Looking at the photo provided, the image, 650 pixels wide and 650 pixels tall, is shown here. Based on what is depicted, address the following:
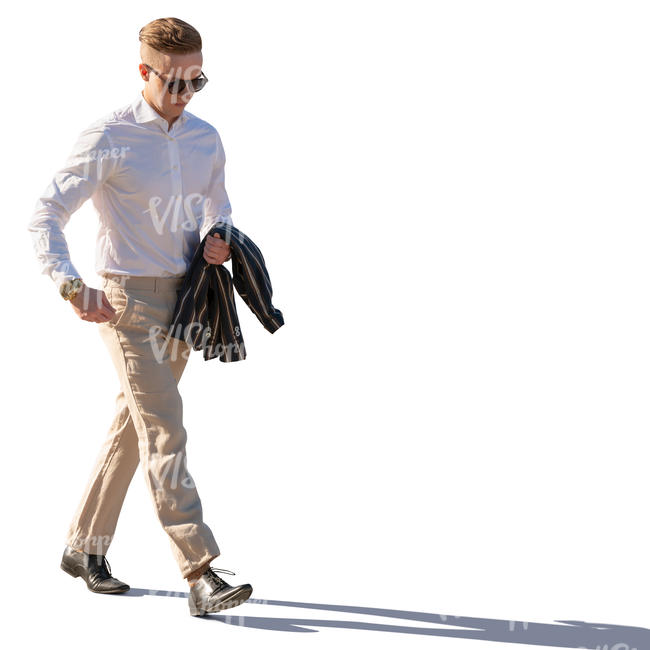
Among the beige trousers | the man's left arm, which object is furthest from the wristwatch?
the man's left arm

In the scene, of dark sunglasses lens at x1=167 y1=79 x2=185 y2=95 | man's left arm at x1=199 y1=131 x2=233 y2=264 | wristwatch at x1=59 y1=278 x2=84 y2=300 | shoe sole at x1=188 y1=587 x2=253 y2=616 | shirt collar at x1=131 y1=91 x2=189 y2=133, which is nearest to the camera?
wristwatch at x1=59 y1=278 x2=84 y2=300

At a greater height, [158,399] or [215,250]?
[215,250]

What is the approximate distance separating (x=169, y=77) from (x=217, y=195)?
677 millimetres

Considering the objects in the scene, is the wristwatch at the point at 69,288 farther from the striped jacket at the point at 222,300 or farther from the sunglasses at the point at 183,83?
the sunglasses at the point at 183,83

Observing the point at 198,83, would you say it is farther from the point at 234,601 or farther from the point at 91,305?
the point at 234,601

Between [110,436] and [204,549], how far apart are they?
813 mm

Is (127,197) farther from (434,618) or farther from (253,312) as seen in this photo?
(434,618)

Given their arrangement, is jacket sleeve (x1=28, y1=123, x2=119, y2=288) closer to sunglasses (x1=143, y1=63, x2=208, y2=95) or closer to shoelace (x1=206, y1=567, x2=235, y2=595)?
sunglasses (x1=143, y1=63, x2=208, y2=95)

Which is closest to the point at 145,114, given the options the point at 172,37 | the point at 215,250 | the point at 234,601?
the point at 172,37

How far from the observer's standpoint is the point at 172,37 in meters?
6.49

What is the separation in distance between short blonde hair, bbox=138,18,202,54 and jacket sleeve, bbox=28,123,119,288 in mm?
448

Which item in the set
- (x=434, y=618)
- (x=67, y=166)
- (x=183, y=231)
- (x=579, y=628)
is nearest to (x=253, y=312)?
(x=183, y=231)

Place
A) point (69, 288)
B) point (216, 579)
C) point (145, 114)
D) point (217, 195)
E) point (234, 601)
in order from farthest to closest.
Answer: point (217, 195), point (145, 114), point (216, 579), point (234, 601), point (69, 288)

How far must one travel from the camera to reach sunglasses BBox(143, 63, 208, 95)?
6.56m
